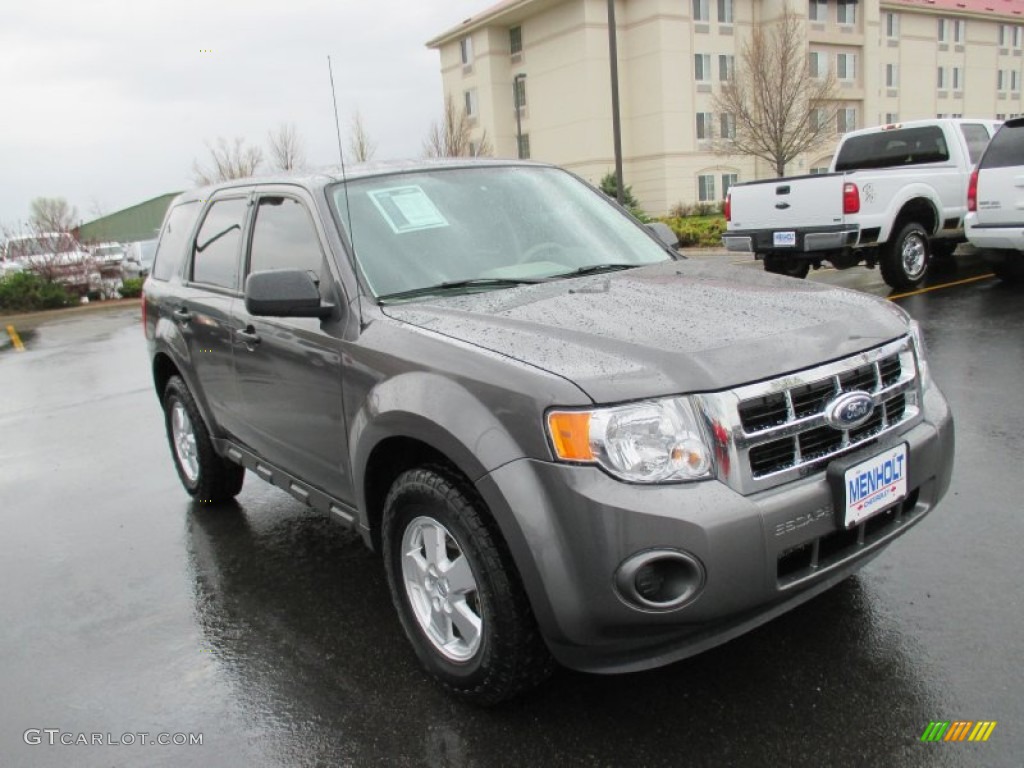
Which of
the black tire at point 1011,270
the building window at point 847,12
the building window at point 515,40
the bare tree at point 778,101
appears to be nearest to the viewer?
the black tire at point 1011,270

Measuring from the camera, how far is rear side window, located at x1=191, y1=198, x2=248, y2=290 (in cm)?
428

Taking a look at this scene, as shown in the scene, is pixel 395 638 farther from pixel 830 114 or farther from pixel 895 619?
pixel 830 114

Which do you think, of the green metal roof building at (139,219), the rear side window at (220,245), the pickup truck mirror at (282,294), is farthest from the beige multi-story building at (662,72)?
the pickup truck mirror at (282,294)

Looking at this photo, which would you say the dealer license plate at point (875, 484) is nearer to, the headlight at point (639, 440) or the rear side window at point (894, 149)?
the headlight at point (639, 440)

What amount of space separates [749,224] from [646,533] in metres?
9.09

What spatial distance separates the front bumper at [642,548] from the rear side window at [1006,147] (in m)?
8.57

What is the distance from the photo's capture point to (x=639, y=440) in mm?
2338

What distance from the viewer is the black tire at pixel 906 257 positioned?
1041 centimetres

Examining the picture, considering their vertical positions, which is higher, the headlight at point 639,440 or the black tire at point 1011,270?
the headlight at point 639,440

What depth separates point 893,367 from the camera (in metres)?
2.82

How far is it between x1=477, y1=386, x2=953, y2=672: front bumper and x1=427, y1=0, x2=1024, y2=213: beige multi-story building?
40.8 meters

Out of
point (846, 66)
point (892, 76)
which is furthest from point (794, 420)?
point (892, 76)

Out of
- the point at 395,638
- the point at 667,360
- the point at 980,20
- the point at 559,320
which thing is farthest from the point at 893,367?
the point at 980,20

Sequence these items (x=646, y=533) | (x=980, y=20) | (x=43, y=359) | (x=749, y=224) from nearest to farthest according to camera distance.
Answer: (x=646, y=533) → (x=749, y=224) → (x=43, y=359) → (x=980, y=20)
